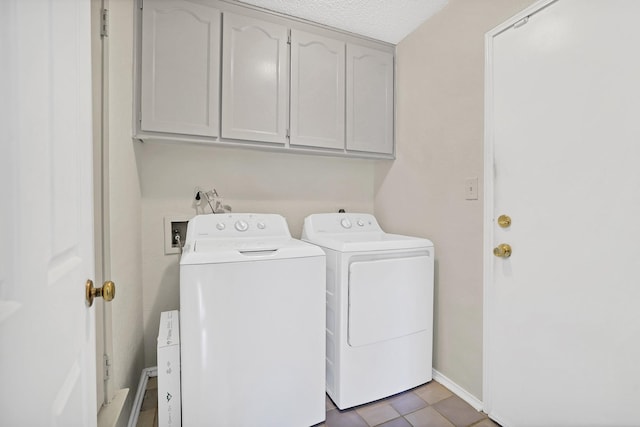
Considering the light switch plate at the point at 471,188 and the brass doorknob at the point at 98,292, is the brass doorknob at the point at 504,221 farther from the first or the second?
the brass doorknob at the point at 98,292

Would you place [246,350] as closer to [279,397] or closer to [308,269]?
[279,397]

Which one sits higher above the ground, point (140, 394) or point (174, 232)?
point (174, 232)

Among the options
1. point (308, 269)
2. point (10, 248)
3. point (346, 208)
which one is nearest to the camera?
point (10, 248)

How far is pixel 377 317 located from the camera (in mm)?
1584

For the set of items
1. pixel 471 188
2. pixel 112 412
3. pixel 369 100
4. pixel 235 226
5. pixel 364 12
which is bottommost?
pixel 112 412

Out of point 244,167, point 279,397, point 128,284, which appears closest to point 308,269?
point 279,397

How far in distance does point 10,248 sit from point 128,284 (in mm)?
1212

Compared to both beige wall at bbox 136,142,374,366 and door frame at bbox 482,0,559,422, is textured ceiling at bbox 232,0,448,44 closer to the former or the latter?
door frame at bbox 482,0,559,422

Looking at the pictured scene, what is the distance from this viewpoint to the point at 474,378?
5.24 feet

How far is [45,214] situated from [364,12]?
2.03 meters

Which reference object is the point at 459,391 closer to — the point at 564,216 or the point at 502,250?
the point at 502,250

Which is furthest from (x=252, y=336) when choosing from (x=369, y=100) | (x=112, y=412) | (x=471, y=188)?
(x=369, y=100)

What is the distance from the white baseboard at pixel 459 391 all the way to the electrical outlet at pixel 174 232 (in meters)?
1.92

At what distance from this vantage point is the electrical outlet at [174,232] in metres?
1.89
